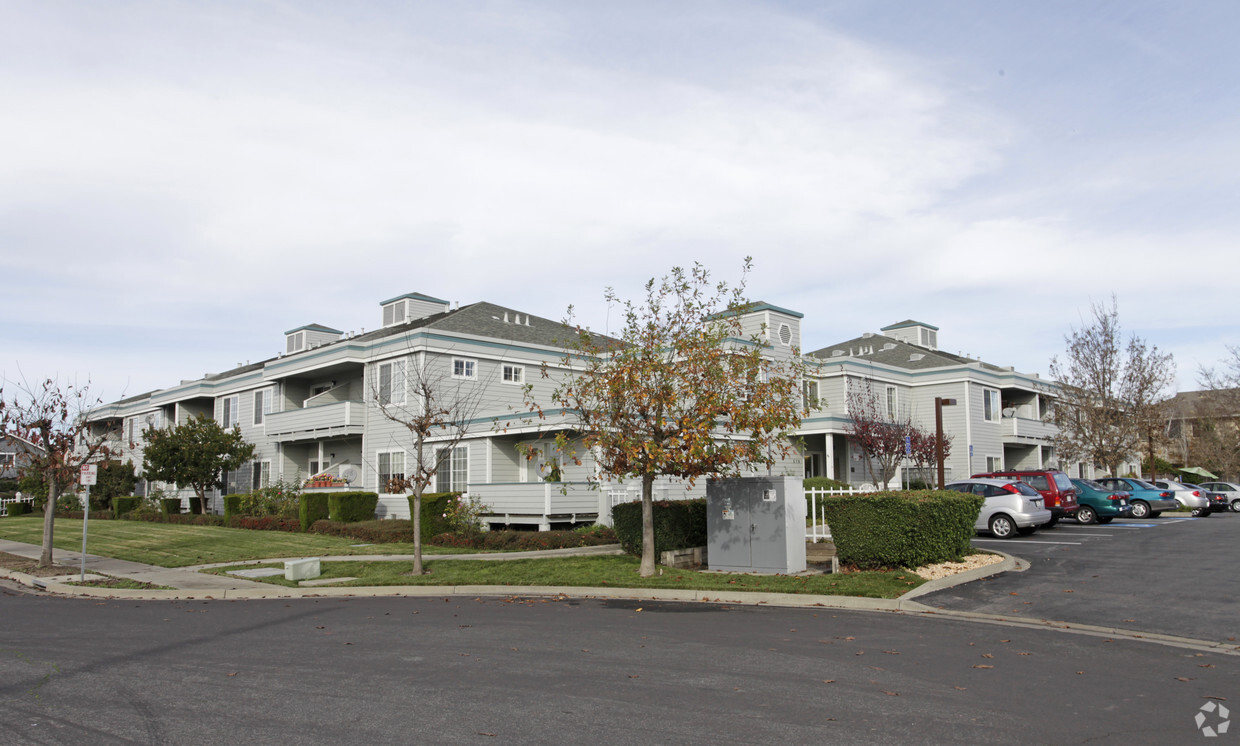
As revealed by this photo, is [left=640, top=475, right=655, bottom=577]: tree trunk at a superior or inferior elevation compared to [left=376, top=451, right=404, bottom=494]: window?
inferior

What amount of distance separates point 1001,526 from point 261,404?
3154 centimetres

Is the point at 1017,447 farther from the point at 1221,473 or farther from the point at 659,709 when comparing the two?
the point at 659,709

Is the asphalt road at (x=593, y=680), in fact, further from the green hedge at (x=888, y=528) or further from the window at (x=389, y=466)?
the window at (x=389, y=466)

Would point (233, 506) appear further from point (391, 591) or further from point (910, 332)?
point (910, 332)

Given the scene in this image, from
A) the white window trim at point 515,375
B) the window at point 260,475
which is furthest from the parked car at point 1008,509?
the window at point 260,475

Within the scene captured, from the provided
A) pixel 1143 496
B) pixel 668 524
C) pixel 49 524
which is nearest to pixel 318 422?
pixel 49 524

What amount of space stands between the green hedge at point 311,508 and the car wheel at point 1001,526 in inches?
815

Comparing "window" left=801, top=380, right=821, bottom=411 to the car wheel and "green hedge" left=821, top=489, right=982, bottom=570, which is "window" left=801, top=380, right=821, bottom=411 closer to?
"green hedge" left=821, top=489, right=982, bottom=570

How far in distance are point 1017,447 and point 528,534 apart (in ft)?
115

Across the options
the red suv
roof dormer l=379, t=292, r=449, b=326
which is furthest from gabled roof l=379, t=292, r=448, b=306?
the red suv

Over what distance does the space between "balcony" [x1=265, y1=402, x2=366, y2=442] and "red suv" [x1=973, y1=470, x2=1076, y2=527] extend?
21.5m

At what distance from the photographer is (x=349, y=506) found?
28.9 m

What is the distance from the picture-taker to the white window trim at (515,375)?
32812 millimetres

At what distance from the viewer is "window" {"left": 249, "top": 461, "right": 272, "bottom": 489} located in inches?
1493
